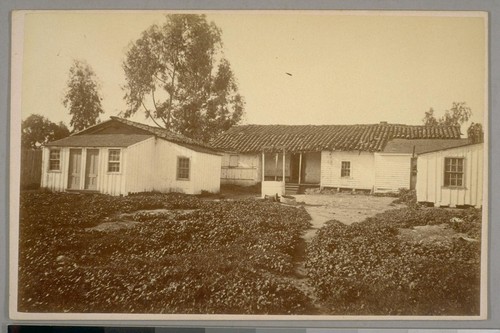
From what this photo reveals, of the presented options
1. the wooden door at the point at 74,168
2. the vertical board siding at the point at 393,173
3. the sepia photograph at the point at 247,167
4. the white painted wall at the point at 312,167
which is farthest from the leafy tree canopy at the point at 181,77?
the vertical board siding at the point at 393,173

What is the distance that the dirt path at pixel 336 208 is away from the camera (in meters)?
3.19

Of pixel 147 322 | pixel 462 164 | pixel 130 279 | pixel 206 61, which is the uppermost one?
pixel 206 61

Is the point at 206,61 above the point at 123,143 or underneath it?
above

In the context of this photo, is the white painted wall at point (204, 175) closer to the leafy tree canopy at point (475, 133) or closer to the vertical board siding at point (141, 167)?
the vertical board siding at point (141, 167)

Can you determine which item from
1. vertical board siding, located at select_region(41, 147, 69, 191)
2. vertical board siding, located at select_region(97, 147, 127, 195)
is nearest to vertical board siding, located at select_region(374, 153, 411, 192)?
vertical board siding, located at select_region(97, 147, 127, 195)

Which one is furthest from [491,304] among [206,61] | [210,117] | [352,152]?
[206,61]

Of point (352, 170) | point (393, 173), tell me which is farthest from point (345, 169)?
point (393, 173)

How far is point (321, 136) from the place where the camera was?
3281 mm

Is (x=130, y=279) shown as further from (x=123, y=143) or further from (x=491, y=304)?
(x=491, y=304)

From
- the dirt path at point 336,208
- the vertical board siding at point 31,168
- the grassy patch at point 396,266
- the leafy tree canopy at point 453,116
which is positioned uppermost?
the leafy tree canopy at point 453,116

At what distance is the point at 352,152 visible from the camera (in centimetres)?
327

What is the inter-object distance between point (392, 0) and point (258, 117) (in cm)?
103

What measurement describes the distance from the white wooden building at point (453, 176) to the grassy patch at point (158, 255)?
0.72 m

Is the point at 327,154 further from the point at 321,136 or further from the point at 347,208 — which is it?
the point at 347,208
